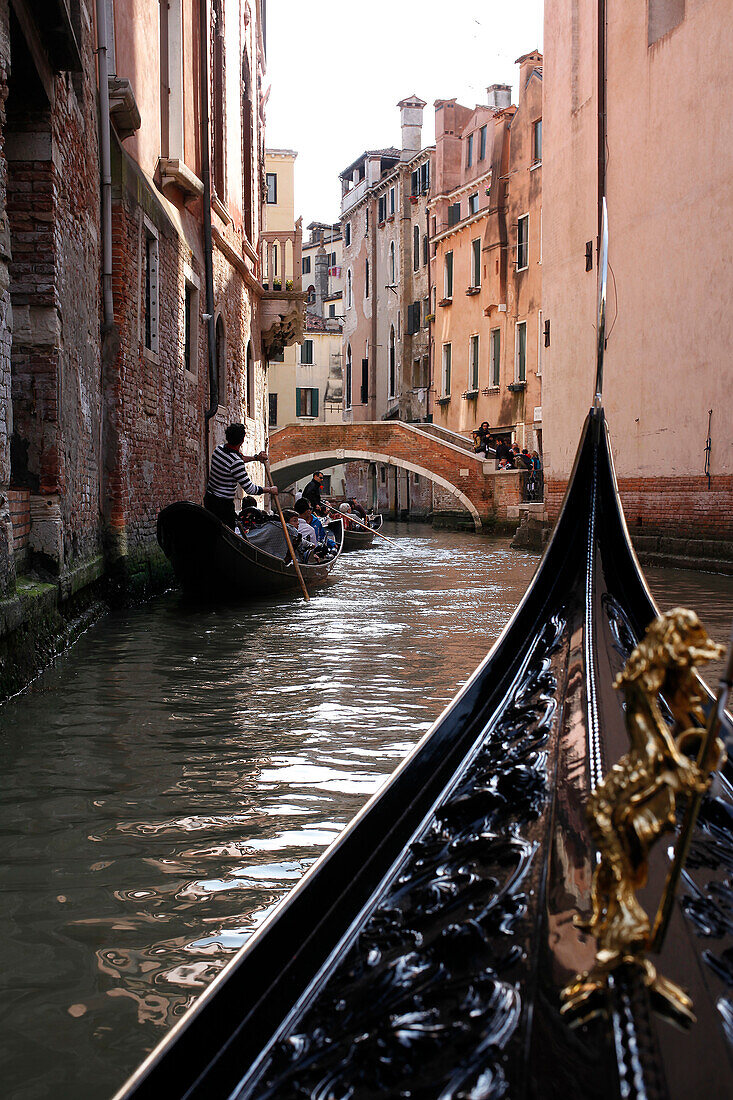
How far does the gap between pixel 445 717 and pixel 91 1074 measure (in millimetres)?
626

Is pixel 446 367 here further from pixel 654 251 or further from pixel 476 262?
Answer: pixel 654 251

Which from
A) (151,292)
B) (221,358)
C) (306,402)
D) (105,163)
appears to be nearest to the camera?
(105,163)

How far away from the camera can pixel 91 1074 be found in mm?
1280

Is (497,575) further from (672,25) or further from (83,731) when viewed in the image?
(83,731)

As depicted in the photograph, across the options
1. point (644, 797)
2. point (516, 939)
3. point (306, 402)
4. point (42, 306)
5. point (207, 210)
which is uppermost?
point (306, 402)

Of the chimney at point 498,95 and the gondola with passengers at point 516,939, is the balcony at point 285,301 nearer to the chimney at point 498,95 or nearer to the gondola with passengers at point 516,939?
the chimney at point 498,95

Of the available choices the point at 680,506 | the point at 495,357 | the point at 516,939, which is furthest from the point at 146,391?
the point at 495,357

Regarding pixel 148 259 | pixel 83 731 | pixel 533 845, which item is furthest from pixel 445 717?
pixel 148 259

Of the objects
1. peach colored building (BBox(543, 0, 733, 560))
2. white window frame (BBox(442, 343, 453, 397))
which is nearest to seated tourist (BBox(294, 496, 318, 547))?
peach colored building (BBox(543, 0, 733, 560))

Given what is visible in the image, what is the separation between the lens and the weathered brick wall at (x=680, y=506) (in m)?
7.21

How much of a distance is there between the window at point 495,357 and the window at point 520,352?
574 millimetres

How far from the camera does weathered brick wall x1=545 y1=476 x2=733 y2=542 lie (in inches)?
284

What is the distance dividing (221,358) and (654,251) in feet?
12.9

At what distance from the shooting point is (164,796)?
2.36 metres
